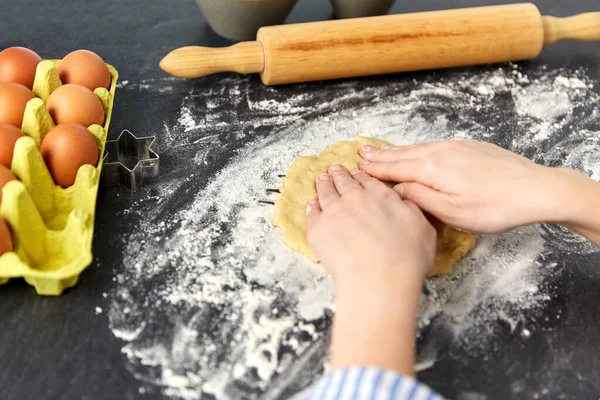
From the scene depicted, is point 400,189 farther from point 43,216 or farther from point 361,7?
point 361,7

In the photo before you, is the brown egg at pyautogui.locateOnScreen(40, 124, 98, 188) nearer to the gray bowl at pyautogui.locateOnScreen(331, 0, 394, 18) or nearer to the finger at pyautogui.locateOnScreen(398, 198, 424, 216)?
the finger at pyautogui.locateOnScreen(398, 198, 424, 216)

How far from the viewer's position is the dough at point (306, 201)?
107cm

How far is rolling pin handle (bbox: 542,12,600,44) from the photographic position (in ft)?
5.24

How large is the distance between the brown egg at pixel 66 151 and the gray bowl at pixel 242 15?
0.60 metres

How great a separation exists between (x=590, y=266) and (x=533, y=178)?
25cm

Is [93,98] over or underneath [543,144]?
over

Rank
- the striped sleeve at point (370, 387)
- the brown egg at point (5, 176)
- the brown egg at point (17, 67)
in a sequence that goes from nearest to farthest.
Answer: the striped sleeve at point (370, 387) → the brown egg at point (5, 176) → the brown egg at point (17, 67)

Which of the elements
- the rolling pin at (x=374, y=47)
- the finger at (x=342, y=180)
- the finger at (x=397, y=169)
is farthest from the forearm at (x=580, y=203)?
the rolling pin at (x=374, y=47)

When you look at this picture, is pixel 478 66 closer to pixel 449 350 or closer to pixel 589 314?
pixel 589 314

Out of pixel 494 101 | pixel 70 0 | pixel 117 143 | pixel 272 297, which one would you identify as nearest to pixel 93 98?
pixel 117 143

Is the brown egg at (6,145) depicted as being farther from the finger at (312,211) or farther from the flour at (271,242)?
the finger at (312,211)

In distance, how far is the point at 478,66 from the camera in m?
1.61

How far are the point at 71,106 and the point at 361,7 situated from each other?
0.86 metres

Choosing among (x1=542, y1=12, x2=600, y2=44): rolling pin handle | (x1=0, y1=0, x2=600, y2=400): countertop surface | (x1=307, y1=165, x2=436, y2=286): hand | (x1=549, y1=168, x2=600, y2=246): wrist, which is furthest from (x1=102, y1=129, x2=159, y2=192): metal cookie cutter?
(x1=542, y1=12, x2=600, y2=44): rolling pin handle
